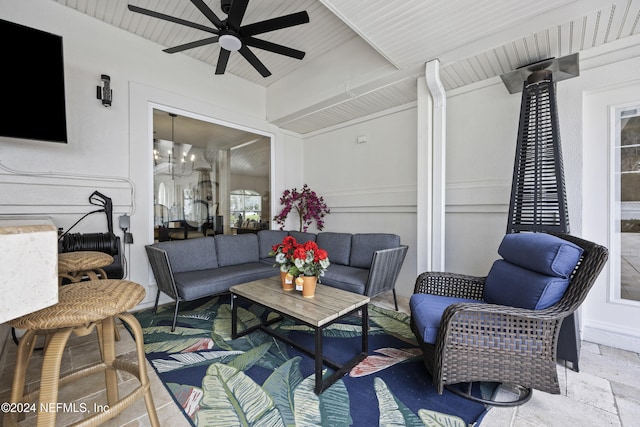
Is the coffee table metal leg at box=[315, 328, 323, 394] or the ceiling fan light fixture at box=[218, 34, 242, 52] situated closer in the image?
the coffee table metal leg at box=[315, 328, 323, 394]

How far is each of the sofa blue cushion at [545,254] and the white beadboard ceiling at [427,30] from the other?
1.68m

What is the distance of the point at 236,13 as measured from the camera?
208 centimetres

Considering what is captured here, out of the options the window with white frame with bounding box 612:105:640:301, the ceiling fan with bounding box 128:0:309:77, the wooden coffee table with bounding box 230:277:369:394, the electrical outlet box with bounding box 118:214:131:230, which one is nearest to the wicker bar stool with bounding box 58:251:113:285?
the electrical outlet box with bounding box 118:214:131:230

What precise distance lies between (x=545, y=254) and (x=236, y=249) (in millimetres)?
3231

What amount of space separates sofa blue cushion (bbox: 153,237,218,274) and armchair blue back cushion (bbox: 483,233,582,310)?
2.96 m

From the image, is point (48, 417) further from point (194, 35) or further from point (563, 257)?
point (194, 35)

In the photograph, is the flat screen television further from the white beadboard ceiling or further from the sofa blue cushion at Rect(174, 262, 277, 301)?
A: the sofa blue cushion at Rect(174, 262, 277, 301)

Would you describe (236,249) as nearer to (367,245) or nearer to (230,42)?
(367,245)

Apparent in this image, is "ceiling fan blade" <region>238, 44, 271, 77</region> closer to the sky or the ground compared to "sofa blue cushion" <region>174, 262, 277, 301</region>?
closer to the sky

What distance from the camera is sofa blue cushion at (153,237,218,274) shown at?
3.01 meters

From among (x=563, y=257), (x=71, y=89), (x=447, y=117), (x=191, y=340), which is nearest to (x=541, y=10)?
(x=447, y=117)

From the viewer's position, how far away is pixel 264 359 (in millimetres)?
2008

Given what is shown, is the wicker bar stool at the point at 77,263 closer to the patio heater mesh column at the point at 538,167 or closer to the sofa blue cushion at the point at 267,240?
the sofa blue cushion at the point at 267,240

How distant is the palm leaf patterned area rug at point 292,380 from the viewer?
1.48 m
